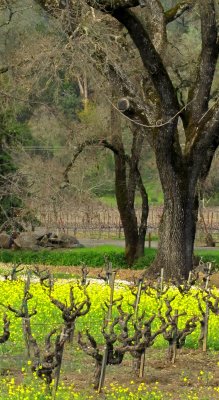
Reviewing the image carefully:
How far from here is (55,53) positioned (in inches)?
1049

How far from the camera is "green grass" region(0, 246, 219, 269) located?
34.9 meters

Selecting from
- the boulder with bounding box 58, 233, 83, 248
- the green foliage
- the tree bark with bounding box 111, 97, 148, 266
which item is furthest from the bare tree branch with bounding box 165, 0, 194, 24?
the boulder with bounding box 58, 233, 83, 248

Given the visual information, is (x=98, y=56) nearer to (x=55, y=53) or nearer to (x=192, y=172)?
(x=55, y=53)

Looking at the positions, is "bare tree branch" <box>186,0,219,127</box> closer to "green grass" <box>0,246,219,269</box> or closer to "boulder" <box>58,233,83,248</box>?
"green grass" <box>0,246,219,269</box>

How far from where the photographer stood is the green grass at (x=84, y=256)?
34875 millimetres

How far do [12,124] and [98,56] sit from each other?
13.3 meters

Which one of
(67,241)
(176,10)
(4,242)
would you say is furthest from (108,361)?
(67,241)

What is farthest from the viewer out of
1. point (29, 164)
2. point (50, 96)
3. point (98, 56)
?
point (50, 96)

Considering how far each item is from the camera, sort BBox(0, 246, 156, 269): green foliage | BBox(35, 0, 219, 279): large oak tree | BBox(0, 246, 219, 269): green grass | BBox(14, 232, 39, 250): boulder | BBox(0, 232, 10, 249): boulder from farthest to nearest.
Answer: BBox(0, 232, 10, 249): boulder
BBox(14, 232, 39, 250): boulder
BBox(0, 246, 156, 269): green foliage
BBox(0, 246, 219, 269): green grass
BBox(35, 0, 219, 279): large oak tree

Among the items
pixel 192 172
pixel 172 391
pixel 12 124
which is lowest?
pixel 172 391

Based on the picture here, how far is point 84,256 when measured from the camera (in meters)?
36.3

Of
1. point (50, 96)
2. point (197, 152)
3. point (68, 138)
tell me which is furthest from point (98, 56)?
point (50, 96)

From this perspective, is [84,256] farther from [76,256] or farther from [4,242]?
[4,242]

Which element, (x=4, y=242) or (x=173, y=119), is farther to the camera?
(x=4, y=242)
